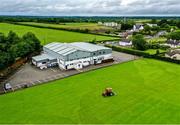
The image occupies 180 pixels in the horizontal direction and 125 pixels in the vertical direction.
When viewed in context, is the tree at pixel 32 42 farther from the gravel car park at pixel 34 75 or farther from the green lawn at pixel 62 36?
the green lawn at pixel 62 36

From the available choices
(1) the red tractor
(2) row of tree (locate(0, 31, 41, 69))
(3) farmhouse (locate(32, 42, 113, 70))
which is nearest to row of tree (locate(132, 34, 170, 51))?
(3) farmhouse (locate(32, 42, 113, 70))

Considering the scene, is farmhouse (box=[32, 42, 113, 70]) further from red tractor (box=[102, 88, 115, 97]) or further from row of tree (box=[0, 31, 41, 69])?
red tractor (box=[102, 88, 115, 97])

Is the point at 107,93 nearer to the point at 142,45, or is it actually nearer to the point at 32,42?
the point at 32,42

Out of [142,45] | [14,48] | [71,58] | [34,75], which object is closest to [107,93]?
[34,75]

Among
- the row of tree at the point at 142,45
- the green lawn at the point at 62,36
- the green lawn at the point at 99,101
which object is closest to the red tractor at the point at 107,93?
the green lawn at the point at 99,101

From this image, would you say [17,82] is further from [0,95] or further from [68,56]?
[68,56]

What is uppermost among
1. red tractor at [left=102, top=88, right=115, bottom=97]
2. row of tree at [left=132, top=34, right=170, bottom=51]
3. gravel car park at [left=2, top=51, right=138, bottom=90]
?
row of tree at [left=132, top=34, right=170, bottom=51]
